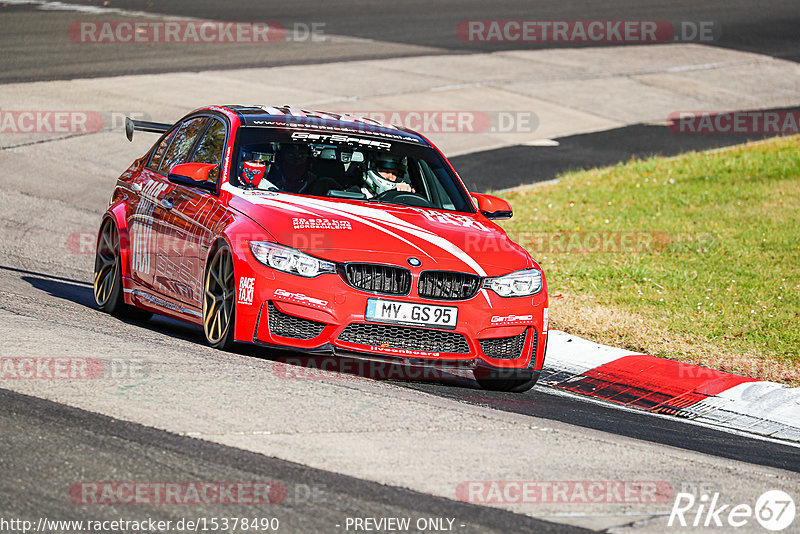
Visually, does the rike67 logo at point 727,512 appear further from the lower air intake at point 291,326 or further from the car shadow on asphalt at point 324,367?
the lower air intake at point 291,326

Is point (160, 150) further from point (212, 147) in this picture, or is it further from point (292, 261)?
point (292, 261)

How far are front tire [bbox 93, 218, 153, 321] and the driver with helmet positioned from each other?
2070 millimetres

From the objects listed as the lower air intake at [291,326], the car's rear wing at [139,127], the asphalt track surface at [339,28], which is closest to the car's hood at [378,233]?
the lower air intake at [291,326]

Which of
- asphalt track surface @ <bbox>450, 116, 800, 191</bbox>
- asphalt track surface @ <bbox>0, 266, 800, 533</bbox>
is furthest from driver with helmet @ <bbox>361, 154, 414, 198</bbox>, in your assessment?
asphalt track surface @ <bbox>450, 116, 800, 191</bbox>

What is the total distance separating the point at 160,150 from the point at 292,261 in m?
2.72

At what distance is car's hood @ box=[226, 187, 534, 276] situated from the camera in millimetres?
7418

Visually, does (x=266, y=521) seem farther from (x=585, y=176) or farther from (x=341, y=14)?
(x=341, y=14)

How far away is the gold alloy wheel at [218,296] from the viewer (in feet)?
24.6

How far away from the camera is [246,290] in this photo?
287 inches

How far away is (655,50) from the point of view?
31.5m

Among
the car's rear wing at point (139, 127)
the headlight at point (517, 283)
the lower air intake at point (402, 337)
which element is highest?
the car's rear wing at point (139, 127)

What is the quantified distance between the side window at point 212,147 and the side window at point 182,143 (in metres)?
0.18

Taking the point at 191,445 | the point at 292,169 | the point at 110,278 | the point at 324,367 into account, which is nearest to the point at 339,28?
the point at 110,278

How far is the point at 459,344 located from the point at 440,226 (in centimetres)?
91
